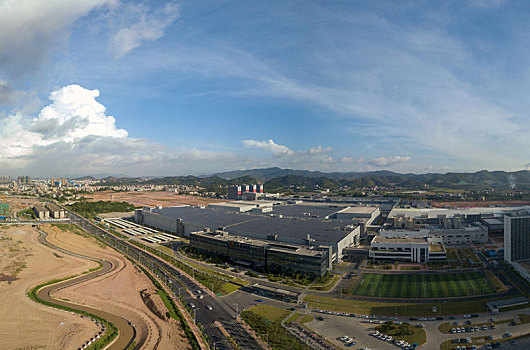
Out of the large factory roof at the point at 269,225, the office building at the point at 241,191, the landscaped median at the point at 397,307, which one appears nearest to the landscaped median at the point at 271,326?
the landscaped median at the point at 397,307

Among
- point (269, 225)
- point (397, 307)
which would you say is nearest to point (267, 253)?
point (269, 225)

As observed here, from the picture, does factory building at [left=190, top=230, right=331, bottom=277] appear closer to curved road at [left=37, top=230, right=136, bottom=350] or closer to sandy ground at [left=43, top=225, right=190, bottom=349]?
sandy ground at [left=43, top=225, right=190, bottom=349]

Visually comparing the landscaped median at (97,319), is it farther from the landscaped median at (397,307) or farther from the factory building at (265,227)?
the factory building at (265,227)

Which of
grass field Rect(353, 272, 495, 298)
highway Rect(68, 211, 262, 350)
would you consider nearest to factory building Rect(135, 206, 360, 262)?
grass field Rect(353, 272, 495, 298)

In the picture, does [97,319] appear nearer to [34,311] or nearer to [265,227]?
[34,311]

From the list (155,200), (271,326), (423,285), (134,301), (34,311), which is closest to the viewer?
(271,326)
